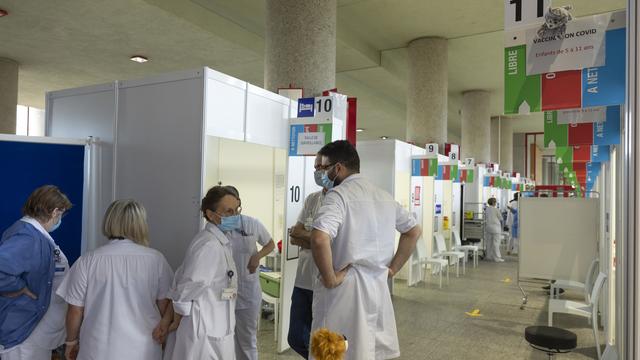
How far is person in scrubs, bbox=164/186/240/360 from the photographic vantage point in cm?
213

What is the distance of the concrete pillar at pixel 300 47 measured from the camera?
4.48 metres

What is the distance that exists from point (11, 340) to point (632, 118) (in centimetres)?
261

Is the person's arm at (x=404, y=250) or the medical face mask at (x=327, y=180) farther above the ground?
the medical face mask at (x=327, y=180)

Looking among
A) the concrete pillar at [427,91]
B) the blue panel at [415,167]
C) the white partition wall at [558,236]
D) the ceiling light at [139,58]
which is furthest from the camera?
the concrete pillar at [427,91]

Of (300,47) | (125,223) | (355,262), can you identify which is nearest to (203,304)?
(125,223)

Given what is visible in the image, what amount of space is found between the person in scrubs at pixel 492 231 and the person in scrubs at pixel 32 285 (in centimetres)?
908

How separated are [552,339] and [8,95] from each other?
9719 mm

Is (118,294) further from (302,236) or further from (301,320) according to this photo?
(301,320)

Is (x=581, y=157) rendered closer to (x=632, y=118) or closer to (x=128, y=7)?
(x=632, y=118)

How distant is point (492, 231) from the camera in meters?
10.2

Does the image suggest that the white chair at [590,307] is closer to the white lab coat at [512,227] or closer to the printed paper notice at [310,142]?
the printed paper notice at [310,142]

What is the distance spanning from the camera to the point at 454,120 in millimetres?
18234

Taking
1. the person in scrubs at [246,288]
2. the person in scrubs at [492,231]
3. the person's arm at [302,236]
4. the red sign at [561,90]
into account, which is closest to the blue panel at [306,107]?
the person in scrubs at [246,288]

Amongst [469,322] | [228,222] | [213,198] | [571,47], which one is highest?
[571,47]
